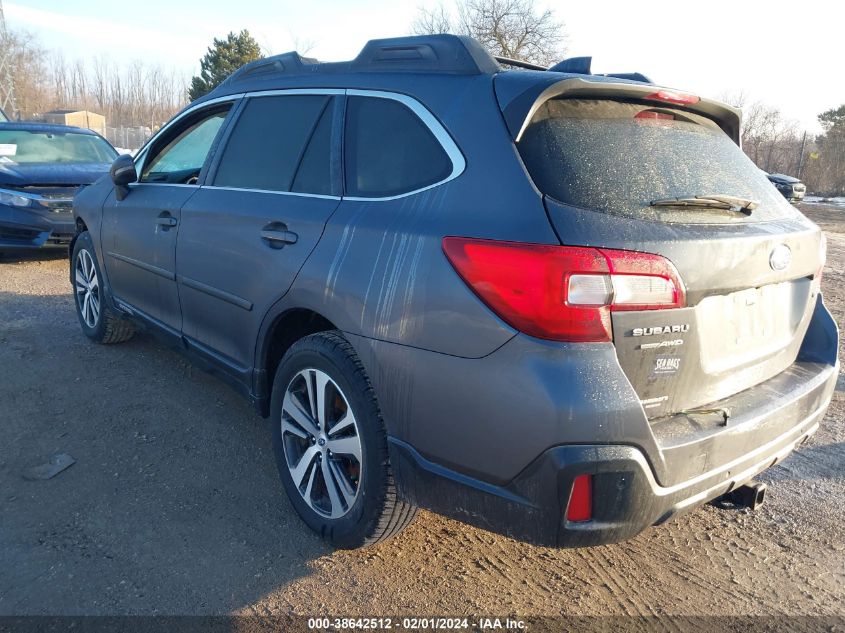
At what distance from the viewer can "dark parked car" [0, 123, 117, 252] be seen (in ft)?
24.6

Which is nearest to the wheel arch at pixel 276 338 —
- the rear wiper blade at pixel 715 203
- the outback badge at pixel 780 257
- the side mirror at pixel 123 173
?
the rear wiper blade at pixel 715 203

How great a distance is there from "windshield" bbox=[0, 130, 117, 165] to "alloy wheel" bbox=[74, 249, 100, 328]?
4078mm

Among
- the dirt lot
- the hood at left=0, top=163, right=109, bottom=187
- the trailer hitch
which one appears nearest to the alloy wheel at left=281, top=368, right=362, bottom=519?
the dirt lot

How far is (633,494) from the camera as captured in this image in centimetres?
195

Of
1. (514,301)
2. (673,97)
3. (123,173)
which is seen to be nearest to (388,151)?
(514,301)

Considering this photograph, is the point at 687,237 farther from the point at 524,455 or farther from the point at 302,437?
the point at 302,437

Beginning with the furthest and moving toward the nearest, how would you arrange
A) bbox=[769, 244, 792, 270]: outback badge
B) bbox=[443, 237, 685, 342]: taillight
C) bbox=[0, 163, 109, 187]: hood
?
bbox=[0, 163, 109, 187]: hood, bbox=[769, 244, 792, 270]: outback badge, bbox=[443, 237, 685, 342]: taillight

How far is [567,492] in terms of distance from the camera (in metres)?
1.92

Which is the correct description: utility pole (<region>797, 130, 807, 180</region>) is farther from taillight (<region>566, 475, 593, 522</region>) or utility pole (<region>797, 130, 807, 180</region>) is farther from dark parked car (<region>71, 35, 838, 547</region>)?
taillight (<region>566, 475, 593, 522</region>)

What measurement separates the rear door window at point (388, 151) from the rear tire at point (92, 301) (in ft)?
8.74

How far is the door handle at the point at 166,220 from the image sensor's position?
12.1 ft

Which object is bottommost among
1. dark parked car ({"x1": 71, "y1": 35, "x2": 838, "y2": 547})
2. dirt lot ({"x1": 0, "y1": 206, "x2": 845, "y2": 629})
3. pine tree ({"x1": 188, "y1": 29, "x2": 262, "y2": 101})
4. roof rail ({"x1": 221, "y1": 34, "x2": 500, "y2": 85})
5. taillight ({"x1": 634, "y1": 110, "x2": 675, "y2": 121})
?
dirt lot ({"x1": 0, "y1": 206, "x2": 845, "y2": 629})

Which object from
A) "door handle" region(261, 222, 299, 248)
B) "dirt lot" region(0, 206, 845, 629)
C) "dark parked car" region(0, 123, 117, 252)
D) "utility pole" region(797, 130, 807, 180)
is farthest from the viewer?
"utility pole" region(797, 130, 807, 180)

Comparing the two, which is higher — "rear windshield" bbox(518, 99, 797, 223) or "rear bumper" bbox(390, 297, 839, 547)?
"rear windshield" bbox(518, 99, 797, 223)
